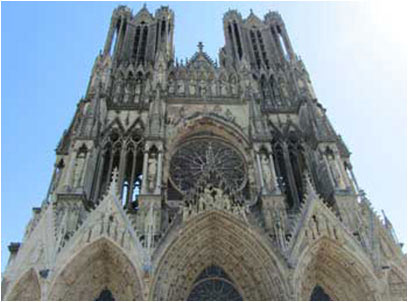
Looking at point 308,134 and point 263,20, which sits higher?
point 263,20

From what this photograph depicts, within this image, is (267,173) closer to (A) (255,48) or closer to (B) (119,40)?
(A) (255,48)

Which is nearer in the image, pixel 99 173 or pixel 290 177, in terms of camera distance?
pixel 99 173

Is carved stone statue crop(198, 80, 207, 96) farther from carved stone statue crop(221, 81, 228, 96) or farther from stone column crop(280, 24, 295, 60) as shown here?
stone column crop(280, 24, 295, 60)

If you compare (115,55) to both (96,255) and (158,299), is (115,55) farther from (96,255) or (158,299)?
(158,299)

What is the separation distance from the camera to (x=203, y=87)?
21.1 metres

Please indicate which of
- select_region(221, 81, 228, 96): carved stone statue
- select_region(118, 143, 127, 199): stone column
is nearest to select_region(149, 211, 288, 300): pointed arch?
select_region(118, 143, 127, 199): stone column

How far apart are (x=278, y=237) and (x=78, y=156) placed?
8306 millimetres

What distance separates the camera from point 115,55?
22.8 m

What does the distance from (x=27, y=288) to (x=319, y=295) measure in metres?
9.29

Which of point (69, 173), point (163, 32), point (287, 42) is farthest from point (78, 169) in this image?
point (287, 42)

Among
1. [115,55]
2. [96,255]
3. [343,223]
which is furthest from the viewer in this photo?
[115,55]

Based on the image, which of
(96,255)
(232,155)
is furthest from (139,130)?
(96,255)

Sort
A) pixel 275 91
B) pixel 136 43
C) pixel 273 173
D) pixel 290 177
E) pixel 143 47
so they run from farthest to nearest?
pixel 136 43, pixel 143 47, pixel 275 91, pixel 290 177, pixel 273 173

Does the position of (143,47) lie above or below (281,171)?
above
